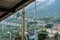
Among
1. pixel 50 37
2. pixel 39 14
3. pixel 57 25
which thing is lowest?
pixel 50 37

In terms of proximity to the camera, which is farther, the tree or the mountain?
the mountain

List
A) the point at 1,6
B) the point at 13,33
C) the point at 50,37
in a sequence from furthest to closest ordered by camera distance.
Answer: the point at 13,33 → the point at 50,37 → the point at 1,6

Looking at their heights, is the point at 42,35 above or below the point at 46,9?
below

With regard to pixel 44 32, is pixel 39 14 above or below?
above

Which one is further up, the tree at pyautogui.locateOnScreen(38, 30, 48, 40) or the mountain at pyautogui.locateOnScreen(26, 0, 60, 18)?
the mountain at pyautogui.locateOnScreen(26, 0, 60, 18)

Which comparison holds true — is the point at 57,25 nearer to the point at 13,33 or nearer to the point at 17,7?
the point at 13,33

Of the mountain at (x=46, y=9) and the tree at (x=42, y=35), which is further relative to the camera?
the mountain at (x=46, y=9)

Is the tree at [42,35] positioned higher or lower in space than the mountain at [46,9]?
lower

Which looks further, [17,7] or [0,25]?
[0,25]

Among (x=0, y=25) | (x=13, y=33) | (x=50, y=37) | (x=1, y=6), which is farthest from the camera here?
(x=0, y=25)

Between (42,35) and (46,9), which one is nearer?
(42,35)

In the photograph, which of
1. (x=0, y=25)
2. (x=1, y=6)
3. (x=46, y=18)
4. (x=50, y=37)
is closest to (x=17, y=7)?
(x=1, y=6)
